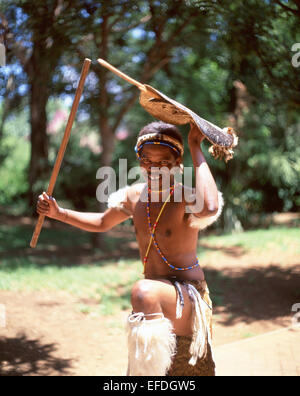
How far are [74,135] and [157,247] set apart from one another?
10.9m

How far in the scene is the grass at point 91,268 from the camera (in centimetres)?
617

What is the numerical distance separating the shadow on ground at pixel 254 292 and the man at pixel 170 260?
270 centimetres

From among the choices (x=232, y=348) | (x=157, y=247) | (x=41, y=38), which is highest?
(x=41, y=38)

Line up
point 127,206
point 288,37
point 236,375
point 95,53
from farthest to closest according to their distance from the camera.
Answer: point 95,53, point 288,37, point 236,375, point 127,206

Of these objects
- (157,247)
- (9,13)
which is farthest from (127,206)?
(9,13)

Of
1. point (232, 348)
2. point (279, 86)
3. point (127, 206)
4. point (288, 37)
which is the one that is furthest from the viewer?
point (288, 37)

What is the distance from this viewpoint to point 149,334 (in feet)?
7.29

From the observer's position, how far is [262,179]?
39.4 feet

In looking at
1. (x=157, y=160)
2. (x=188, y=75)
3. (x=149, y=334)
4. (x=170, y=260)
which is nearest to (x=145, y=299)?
(x=149, y=334)

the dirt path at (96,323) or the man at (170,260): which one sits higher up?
the man at (170,260)

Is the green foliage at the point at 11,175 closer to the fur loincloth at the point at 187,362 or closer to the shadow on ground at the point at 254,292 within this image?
the shadow on ground at the point at 254,292

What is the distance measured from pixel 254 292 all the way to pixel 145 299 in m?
4.32

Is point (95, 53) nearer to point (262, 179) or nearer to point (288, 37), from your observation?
point (288, 37)

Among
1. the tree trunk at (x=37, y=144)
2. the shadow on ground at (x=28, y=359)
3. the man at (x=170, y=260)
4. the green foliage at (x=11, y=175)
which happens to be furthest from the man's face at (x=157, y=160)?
the green foliage at (x=11, y=175)
